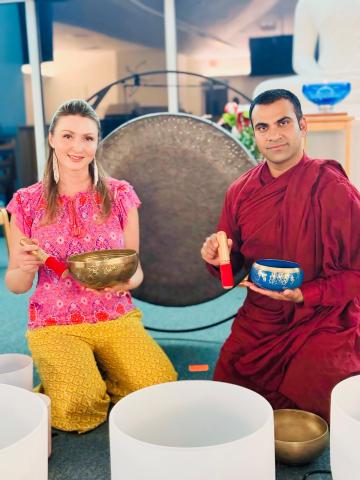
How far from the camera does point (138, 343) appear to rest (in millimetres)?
1853

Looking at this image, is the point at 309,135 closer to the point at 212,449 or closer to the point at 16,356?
the point at 16,356

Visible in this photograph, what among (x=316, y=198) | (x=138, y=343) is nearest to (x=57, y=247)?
(x=138, y=343)

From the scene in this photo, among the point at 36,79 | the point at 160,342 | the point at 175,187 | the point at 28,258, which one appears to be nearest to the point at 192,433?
the point at 28,258

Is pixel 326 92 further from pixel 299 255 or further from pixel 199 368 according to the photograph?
pixel 199 368

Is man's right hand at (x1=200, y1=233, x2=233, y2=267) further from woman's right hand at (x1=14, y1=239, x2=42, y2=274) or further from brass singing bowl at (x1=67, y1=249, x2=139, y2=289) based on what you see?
woman's right hand at (x1=14, y1=239, x2=42, y2=274)

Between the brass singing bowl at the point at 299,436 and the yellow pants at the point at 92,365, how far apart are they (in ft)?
1.38

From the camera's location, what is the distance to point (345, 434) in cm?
82

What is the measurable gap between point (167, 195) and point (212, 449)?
154cm

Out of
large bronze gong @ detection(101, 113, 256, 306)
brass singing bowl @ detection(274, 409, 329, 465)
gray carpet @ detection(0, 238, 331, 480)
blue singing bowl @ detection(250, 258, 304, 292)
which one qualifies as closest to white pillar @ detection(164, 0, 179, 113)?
gray carpet @ detection(0, 238, 331, 480)

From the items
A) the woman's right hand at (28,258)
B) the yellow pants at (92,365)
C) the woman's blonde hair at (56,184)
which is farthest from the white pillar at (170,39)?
the woman's right hand at (28,258)

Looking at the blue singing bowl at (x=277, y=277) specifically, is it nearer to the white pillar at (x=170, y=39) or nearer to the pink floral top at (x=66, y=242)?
the pink floral top at (x=66, y=242)

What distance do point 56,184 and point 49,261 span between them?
301 mm

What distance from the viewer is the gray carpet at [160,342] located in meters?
1.48

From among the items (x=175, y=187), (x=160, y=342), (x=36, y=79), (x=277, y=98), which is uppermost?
(x=36, y=79)
